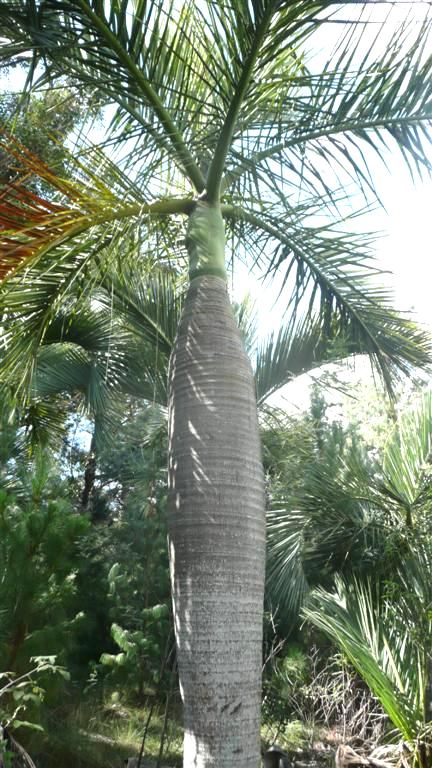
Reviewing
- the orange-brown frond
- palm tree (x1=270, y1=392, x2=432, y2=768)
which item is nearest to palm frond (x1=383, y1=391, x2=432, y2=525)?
palm tree (x1=270, y1=392, x2=432, y2=768)

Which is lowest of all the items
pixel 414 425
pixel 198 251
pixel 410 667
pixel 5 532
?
pixel 410 667

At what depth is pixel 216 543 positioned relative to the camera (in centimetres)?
225

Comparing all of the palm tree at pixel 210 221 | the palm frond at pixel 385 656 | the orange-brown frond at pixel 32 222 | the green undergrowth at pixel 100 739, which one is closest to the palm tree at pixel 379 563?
the palm frond at pixel 385 656

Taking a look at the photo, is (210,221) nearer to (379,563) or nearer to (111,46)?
(111,46)

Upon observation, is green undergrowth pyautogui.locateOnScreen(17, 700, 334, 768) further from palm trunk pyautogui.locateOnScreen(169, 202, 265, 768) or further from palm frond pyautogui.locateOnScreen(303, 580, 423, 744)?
palm trunk pyautogui.locateOnScreen(169, 202, 265, 768)

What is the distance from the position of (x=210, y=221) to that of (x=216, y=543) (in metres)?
1.49

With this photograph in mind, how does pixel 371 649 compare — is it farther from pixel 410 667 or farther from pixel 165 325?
pixel 165 325

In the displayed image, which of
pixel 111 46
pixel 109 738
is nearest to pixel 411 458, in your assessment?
pixel 111 46

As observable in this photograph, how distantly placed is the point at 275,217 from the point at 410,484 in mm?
2017

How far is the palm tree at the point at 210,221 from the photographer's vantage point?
222 cm

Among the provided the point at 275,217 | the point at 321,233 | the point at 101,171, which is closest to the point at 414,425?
the point at 321,233

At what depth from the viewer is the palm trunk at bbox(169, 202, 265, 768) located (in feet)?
6.95

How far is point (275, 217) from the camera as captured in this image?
360cm

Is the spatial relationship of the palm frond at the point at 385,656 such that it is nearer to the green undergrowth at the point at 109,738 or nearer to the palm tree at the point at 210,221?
the palm tree at the point at 210,221
